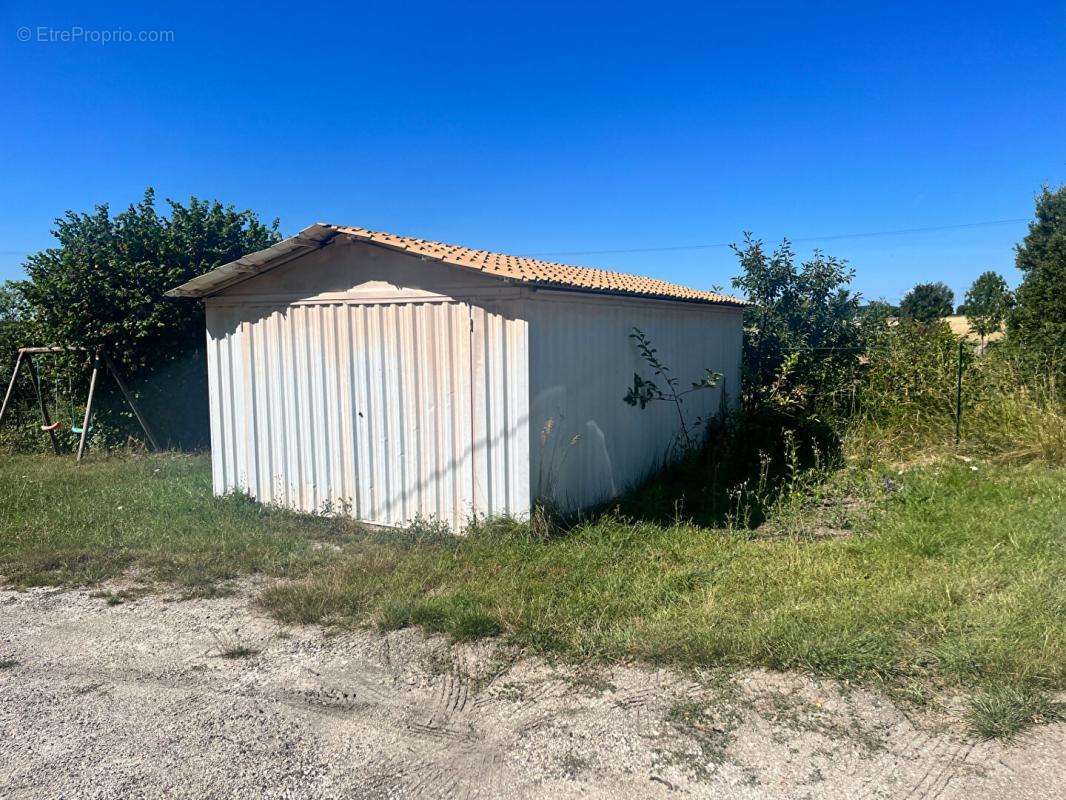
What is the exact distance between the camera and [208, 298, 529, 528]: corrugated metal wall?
6.20 metres

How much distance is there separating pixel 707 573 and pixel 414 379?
324 cm

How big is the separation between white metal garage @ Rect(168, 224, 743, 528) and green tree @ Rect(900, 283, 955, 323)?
45397 millimetres

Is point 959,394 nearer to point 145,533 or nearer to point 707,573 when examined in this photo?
point 707,573

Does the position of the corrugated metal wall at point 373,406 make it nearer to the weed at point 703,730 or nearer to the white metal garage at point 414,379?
the white metal garage at point 414,379

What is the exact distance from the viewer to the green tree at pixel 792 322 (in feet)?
38.2

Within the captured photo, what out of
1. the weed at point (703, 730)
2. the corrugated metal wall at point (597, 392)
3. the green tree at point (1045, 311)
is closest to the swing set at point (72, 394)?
the corrugated metal wall at point (597, 392)

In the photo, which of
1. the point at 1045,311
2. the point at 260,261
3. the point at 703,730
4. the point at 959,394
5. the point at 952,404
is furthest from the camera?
the point at 1045,311

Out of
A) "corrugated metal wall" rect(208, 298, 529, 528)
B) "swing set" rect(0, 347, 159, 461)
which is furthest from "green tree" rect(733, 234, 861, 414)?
"swing set" rect(0, 347, 159, 461)

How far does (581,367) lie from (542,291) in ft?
3.53

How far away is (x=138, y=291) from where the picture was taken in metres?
10.6

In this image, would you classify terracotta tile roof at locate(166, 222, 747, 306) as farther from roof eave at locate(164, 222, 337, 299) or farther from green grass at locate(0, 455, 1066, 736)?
green grass at locate(0, 455, 1066, 736)

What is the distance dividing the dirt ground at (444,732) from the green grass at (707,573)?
10.3 inches

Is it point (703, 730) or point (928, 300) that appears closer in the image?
point (703, 730)

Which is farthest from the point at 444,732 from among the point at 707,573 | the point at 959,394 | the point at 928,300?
the point at 928,300
